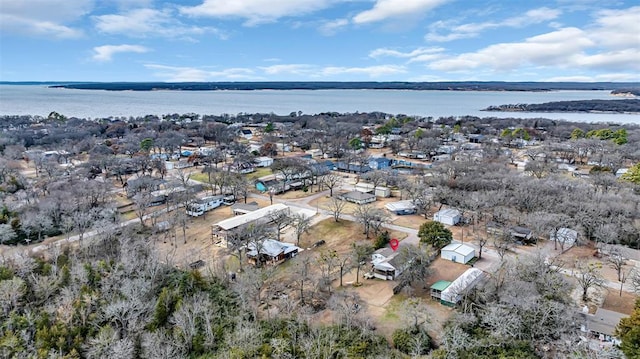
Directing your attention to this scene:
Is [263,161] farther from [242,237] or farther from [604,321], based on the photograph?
[604,321]

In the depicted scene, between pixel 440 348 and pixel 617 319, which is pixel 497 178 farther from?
pixel 440 348

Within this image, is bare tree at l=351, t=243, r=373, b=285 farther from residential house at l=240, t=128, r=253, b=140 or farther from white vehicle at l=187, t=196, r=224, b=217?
residential house at l=240, t=128, r=253, b=140

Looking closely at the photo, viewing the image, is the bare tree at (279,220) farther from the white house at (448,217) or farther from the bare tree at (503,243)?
the bare tree at (503,243)

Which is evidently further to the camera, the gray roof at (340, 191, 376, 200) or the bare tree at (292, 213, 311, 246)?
the gray roof at (340, 191, 376, 200)

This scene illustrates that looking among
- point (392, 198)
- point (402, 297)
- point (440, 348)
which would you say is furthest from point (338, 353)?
point (392, 198)

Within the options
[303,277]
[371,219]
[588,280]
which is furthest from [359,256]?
[588,280]

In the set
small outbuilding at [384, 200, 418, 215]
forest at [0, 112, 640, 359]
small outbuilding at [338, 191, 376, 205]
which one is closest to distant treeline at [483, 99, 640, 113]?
forest at [0, 112, 640, 359]
